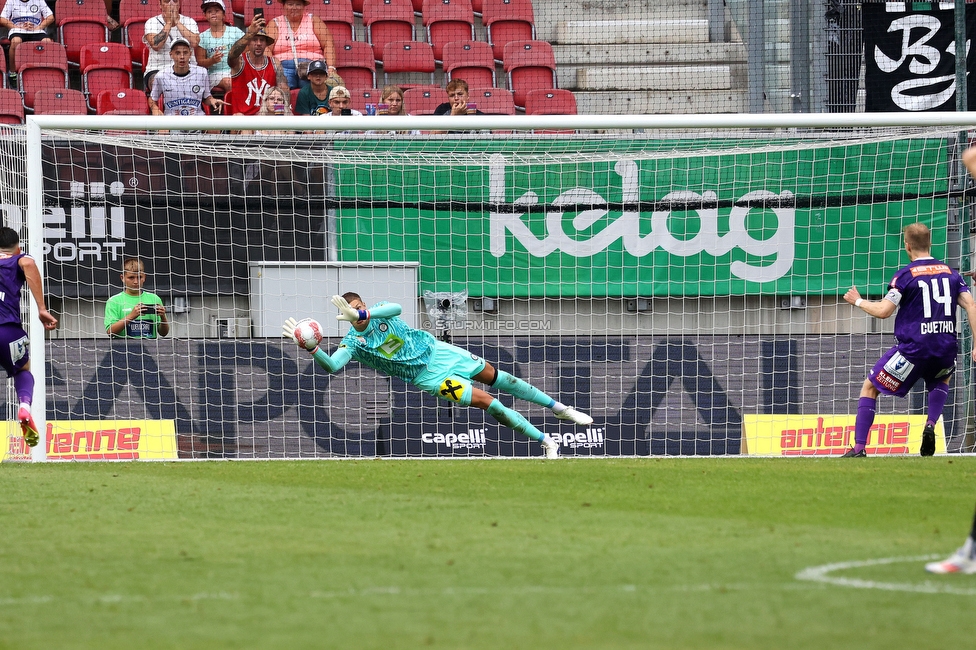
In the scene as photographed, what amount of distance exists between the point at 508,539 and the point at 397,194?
8181mm

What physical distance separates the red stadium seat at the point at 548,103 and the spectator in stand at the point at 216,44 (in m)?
4.20

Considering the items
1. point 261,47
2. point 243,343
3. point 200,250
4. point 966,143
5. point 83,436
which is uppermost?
point 261,47

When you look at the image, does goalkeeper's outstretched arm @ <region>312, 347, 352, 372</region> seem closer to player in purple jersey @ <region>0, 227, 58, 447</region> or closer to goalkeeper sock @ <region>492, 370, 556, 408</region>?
goalkeeper sock @ <region>492, 370, 556, 408</region>

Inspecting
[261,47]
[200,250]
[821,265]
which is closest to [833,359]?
[821,265]

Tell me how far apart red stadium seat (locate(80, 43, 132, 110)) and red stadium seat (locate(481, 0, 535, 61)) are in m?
5.60

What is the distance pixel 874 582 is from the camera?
15.0ft

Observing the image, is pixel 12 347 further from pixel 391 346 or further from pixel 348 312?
pixel 391 346

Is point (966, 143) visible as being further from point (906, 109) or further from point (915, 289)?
point (915, 289)

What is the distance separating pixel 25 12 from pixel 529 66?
7.37m

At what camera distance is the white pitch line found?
4398 millimetres

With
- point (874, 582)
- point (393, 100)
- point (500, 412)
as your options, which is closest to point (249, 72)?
point (393, 100)

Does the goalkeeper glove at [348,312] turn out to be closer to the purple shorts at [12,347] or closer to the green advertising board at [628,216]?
the purple shorts at [12,347]

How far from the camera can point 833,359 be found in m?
12.3

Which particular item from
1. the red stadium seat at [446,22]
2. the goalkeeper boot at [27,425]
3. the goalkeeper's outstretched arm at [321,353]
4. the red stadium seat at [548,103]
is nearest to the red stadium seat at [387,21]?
the red stadium seat at [446,22]
